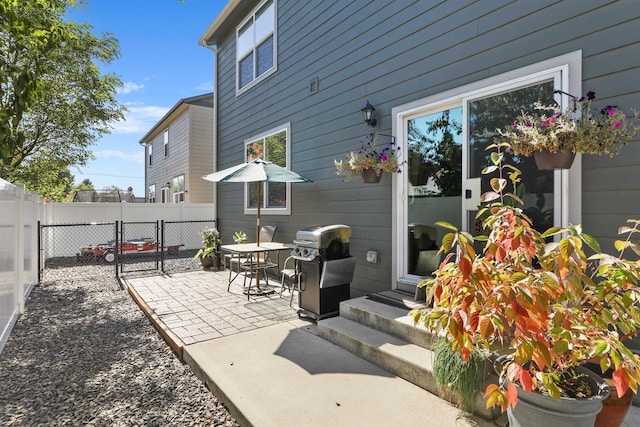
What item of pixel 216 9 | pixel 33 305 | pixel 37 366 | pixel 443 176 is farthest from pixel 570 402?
Answer: pixel 216 9

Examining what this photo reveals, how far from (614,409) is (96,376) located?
3595 millimetres

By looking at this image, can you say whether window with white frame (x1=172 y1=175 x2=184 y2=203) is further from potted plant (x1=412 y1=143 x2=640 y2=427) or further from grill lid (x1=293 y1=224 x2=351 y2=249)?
potted plant (x1=412 y1=143 x2=640 y2=427)

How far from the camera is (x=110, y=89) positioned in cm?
849

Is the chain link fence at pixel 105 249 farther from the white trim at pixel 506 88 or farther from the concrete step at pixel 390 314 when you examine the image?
the white trim at pixel 506 88

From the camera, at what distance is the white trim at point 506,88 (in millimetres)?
2568

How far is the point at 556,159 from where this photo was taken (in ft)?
7.64

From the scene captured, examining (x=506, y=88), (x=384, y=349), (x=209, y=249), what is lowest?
(x=384, y=349)

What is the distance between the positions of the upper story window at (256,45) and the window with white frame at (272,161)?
123cm

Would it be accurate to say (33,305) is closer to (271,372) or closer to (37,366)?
(37,366)

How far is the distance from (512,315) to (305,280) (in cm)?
283

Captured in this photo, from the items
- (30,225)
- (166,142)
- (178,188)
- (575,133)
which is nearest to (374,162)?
(575,133)

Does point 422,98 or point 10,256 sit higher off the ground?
point 422,98

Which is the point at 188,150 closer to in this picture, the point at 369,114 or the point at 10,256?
the point at 10,256

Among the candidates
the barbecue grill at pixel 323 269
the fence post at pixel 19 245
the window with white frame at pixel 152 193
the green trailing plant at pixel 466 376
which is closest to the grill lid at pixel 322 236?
the barbecue grill at pixel 323 269
